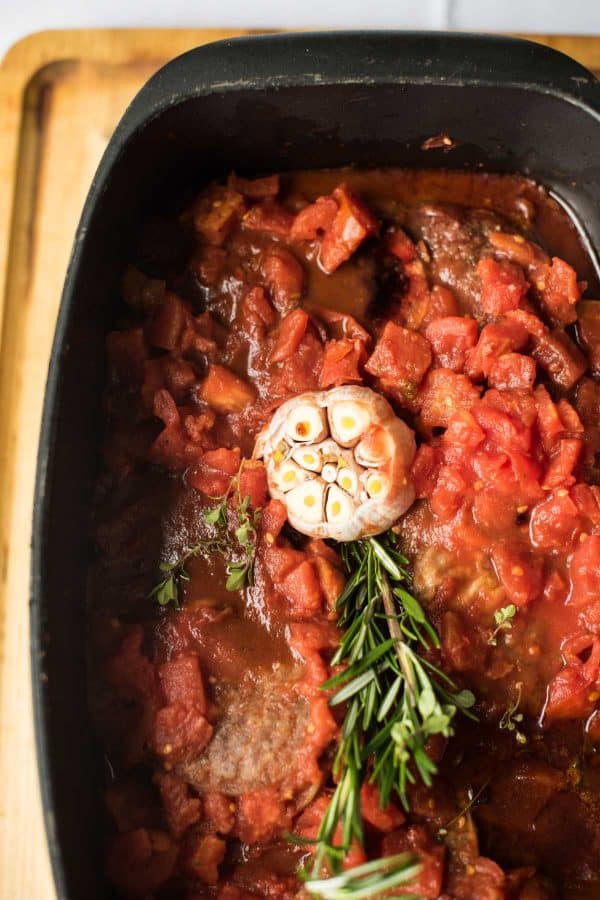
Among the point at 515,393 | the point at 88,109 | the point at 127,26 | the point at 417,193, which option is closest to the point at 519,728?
the point at 515,393

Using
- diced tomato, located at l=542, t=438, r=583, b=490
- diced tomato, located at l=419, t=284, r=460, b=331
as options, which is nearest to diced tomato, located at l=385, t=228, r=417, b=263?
diced tomato, located at l=419, t=284, r=460, b=331

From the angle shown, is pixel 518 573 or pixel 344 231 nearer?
pixel 518 573

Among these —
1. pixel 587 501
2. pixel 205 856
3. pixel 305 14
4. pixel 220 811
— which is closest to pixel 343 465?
pixel 587 501

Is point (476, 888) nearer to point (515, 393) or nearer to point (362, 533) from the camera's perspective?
point (362, 533)

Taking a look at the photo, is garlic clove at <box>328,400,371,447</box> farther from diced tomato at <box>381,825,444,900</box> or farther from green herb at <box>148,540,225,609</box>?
diced tomato at <box>381,825,444,900</box>

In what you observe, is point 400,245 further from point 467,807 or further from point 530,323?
point 467,807

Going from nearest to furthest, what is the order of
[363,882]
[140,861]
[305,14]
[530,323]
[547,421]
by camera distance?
[363,882]
[140,861]
[547,421]
[530,323]
[305,14]

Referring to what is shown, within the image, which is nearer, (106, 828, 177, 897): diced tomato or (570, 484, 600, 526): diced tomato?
(106, 828, 177, 897): diced tomato
